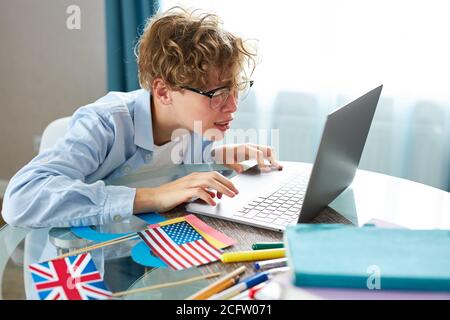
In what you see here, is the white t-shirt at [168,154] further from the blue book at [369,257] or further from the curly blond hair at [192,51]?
the blue book at [369,257]

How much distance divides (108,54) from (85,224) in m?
1.56

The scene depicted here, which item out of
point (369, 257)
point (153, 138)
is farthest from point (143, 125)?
point (369, 257)

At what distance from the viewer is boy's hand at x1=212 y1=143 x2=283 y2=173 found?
1.52 metres

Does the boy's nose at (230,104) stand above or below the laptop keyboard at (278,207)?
above

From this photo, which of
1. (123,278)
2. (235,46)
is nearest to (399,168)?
(235,46)

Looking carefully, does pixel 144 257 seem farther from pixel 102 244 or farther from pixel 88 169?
pixel 88 169

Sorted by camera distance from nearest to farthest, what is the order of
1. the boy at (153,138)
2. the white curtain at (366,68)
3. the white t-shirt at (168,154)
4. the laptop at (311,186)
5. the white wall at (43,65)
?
the laptop at (311,186), the boy at (153,138), the white t-shirt at (168,154), the white curtain at (366,68), the white wall at (43,65)

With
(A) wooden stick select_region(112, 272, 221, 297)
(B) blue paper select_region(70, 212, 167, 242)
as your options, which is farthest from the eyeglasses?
(A) wooden stick select_region(112, 272, 221, 297)

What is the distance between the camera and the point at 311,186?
1021 millimetres

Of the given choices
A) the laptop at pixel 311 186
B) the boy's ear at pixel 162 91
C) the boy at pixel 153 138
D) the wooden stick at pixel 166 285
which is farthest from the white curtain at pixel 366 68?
the wooden stick at pixel 166 285

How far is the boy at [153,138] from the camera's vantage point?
1141mm

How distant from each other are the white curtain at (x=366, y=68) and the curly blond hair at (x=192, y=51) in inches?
37.2
